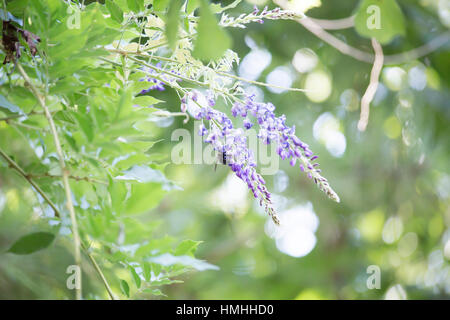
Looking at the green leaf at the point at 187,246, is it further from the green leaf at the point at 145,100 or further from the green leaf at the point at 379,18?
the green leaf at the point at 379,18

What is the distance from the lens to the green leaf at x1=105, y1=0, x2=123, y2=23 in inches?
17.6

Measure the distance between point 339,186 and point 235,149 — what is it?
1306mm

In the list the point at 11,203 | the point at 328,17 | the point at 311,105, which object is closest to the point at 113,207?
the point at 11,203

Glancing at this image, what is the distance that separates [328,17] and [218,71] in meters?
1.03

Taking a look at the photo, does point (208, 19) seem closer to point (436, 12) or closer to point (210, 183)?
point (436, 12)

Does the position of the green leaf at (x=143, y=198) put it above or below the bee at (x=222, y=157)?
below

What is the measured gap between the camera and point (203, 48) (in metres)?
0.28

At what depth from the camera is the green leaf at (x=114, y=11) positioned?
45 centimetres

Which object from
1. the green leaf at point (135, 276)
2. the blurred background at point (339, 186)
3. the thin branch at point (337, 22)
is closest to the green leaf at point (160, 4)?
the green leaf at point (135, 276)

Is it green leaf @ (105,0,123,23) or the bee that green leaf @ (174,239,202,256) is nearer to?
the bee

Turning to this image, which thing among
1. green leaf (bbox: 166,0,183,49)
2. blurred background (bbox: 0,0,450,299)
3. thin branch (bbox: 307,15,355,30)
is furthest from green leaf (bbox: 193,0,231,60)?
blurred background (bbox: 0,0,450,299)

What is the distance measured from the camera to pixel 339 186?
5.51 feet

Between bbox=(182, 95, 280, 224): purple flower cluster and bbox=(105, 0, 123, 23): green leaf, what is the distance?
0.11 m

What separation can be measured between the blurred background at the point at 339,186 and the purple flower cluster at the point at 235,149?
0.88 m
